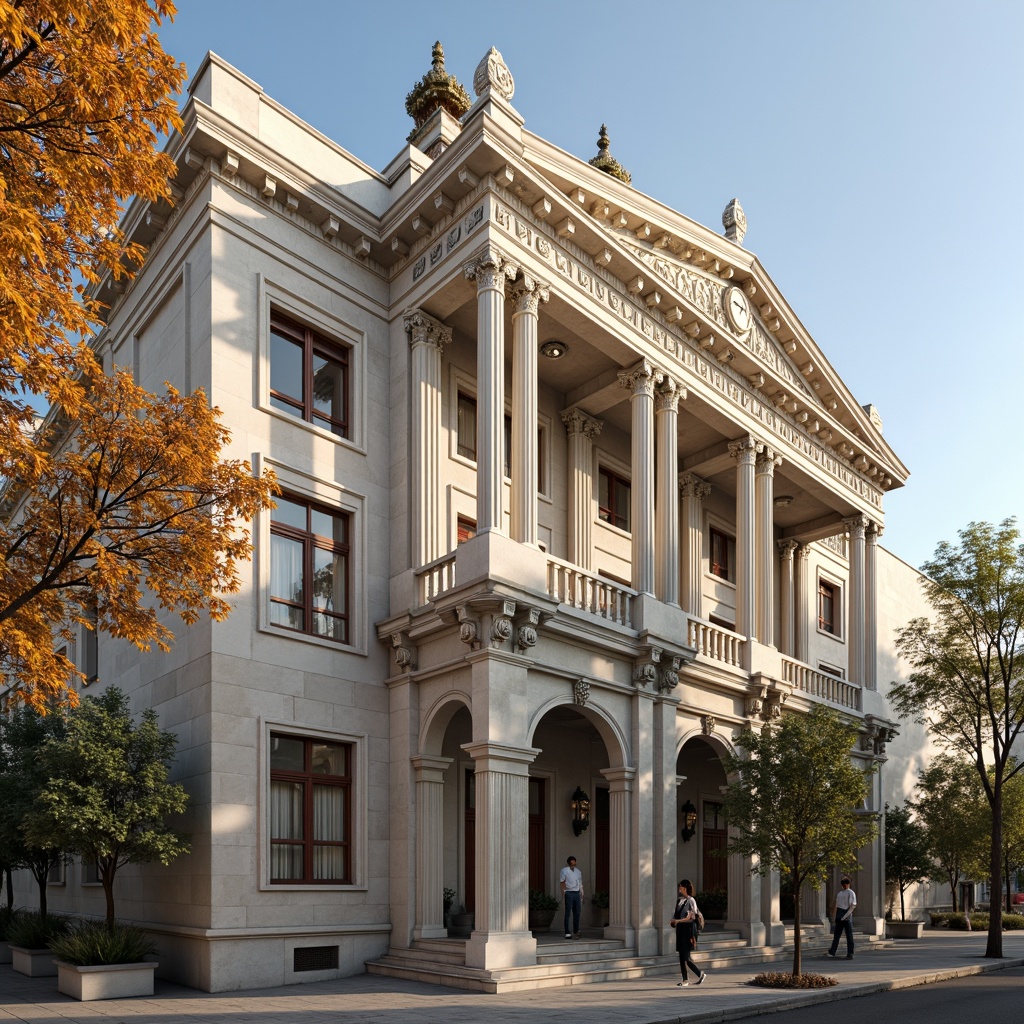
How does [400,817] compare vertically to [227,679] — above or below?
below

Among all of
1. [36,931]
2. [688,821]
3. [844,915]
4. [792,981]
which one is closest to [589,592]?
[792,981]

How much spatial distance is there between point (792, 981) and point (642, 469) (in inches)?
407

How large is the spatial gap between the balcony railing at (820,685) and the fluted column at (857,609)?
626mm

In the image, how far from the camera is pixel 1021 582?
89.5 feet

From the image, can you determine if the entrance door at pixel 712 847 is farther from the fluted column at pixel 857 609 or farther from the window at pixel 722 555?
the window at pixel 722 555

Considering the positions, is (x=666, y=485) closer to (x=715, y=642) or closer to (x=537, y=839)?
(x=715, y=642)

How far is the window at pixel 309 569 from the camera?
64.2 feet

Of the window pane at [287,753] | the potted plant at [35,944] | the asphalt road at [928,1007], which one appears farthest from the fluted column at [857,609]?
the potted plant at [35,944]

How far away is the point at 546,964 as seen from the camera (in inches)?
714

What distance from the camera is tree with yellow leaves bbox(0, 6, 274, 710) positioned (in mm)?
9477

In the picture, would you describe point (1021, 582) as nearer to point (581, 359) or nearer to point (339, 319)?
point (581, 359)

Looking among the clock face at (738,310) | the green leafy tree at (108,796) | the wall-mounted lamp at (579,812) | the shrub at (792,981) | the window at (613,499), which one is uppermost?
the clock face at (738,310)

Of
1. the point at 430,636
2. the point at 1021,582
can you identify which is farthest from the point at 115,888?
the point at 1021,582

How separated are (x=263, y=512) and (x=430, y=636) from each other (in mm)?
3814
